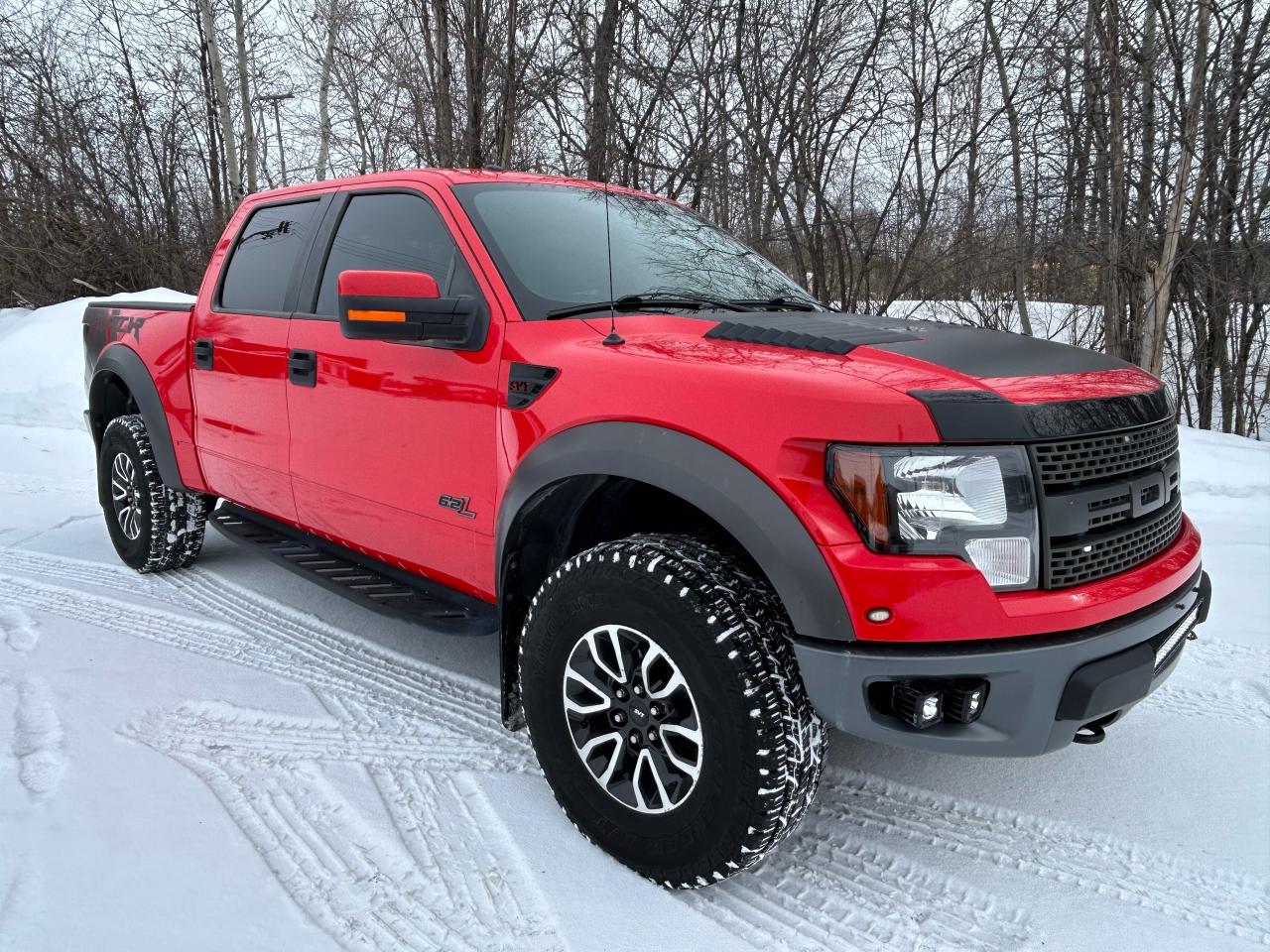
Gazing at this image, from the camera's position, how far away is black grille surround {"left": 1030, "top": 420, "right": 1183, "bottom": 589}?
1.84 m

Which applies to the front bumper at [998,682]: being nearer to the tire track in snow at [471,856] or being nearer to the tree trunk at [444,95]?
the tire track in snow at [471,856]

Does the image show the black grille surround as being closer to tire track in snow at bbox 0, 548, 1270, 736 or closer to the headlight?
the headlight

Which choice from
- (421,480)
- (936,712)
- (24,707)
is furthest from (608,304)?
(24,707)

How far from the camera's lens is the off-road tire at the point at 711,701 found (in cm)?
188

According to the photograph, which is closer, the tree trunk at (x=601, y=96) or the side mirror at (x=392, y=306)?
the side mirror at (x=392, y=306)

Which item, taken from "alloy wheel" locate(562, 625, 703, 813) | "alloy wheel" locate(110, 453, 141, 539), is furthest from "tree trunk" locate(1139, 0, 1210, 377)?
"alloy wheel" locate(110, 453, 141, 539)

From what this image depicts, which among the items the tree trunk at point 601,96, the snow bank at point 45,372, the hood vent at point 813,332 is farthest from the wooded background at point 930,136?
the hood vent at point 813,332

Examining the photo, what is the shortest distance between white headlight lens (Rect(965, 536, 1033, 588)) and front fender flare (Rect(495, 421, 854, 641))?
11.5 inches

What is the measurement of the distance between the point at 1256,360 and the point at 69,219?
55.9 ft

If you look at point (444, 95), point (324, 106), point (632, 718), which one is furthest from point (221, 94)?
point (632, 718)

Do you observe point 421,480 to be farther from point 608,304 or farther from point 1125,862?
point 1125,862

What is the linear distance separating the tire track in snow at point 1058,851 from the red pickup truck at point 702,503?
48 cm

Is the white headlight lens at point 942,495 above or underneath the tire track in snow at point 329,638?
above

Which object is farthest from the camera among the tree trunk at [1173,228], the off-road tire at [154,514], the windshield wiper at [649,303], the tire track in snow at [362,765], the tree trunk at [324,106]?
the tree trunk at [324,106]
